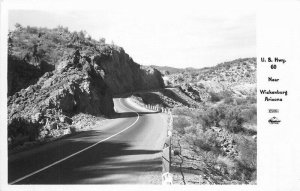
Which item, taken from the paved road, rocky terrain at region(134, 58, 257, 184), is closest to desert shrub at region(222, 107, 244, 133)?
rocky terrain at region(134, 58, 257, 184)

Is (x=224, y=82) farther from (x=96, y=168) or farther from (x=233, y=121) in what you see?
(x=96, y=168)

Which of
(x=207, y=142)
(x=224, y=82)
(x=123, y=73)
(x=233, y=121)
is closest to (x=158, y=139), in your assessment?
(x=207, y=142)

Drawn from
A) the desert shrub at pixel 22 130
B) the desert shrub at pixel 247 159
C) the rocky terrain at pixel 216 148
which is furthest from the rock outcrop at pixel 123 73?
the desert shrub at pixel 247 159

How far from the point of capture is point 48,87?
87.1 feet

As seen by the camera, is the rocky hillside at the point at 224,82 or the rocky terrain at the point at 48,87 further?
the rocky hillside at the point at 224,82

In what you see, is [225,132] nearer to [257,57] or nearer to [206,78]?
[257,57]

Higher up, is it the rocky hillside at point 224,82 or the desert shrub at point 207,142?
the rocky hillside at point 224,82

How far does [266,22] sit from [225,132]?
38.5ft

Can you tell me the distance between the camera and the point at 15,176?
11.3m

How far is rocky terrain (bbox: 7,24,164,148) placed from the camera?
21266mm

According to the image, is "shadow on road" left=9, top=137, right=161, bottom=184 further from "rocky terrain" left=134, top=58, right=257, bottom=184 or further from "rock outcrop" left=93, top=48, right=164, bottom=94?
"rock outcrop" left=93, top=48, right=164, bottom=94

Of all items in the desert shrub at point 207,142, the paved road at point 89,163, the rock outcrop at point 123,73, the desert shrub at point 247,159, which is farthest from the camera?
the rock outcrop at point 123,73

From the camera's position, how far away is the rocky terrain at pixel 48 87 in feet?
69.8

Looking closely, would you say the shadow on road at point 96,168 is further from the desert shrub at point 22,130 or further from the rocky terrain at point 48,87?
the rocky terrain at point 48,87
